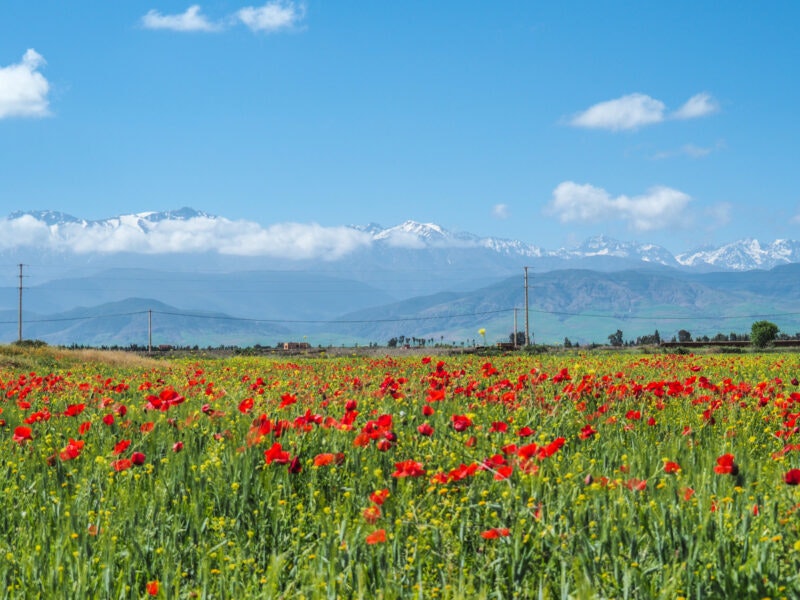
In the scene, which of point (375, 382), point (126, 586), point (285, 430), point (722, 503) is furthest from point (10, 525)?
point (375, 382)

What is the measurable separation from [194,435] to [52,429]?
1.99 meters

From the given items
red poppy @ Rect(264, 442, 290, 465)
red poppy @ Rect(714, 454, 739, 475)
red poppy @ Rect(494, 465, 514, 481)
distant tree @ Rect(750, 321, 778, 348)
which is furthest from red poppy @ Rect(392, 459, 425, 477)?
distant tree @ Rect(750, 321, 778, 348)

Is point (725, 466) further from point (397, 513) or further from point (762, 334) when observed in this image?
point (762, 334)

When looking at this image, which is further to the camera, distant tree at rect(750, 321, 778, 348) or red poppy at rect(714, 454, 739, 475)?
distant tree at rect(750, 321, 778, 348)

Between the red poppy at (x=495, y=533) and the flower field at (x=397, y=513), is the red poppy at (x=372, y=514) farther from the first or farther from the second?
the red poppy at (x=495, y=533)

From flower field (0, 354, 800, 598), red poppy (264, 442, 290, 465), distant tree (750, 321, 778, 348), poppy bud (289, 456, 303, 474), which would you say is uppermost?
distant tree (750, 321, 778, 348)

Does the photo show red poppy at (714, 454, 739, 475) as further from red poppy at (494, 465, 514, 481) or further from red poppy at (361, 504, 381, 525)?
red poppy at (361, 504, 381, 525)

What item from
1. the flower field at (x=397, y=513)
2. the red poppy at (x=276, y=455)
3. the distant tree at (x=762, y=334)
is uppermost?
the distant tree at (x=762, y=334)

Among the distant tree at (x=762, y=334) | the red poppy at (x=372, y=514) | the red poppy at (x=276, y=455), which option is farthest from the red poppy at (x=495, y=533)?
the distant tree at (x=762, y=334)

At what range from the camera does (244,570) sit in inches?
178

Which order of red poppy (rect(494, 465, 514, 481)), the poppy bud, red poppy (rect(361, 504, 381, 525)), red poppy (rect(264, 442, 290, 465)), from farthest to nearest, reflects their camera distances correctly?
the poppy bud < red poppy (rect(264, 442, 290, 465)) < red poppy (rect(494, 465, 514, 481)) < red poppy (rect(361, 504, 381, 525))

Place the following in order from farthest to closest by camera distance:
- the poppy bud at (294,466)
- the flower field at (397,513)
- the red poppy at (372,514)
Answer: the poppy bud at (294,466) < the red poppy at (372,514) < the flower field at (397,513)

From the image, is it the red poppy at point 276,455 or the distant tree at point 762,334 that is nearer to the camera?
the red poppy at point 276,455

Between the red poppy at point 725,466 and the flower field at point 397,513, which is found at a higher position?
the red poppy at point 725,466
